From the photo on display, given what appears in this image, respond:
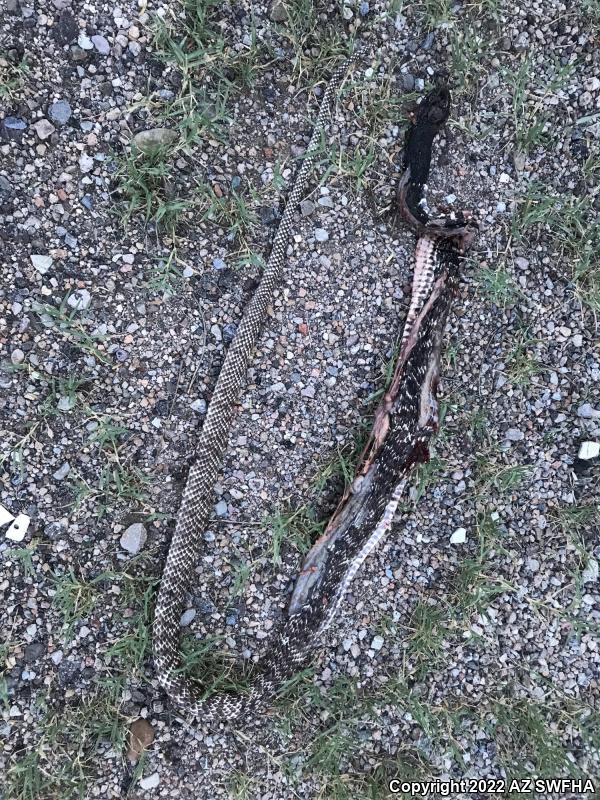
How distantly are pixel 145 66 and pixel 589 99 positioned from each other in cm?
309

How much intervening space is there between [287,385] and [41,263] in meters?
1.76

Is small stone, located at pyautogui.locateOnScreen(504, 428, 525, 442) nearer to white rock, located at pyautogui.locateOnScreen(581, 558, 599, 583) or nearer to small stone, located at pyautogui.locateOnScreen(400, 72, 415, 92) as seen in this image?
white rock, located at pyautogui.locateOnScreen(581, 558, 599, 583)

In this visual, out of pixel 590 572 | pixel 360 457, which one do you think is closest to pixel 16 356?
pixel 360 457

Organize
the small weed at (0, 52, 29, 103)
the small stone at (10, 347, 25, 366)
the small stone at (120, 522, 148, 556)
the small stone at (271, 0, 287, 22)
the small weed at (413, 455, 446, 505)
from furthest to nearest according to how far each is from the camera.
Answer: the small weed at (413, 455, 446, 505), the small stone at (271, 0, 287, 22), the small stone at (120, 522, 148, 556), the small stone at (10, 347, 25, 366), the small weed at (0, 52, 29, 103)

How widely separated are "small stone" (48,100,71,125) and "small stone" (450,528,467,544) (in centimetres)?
372

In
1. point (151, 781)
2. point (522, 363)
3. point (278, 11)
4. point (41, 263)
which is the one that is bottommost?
point (151, 781)

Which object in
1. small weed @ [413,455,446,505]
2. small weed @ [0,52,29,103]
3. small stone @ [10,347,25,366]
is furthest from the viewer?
small weed @ [413,455,446,505]

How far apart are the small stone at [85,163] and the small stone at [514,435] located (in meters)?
3.31

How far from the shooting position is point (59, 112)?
3701 mm

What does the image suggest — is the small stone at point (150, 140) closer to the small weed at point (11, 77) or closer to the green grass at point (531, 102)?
the small weed at point (11, 77)

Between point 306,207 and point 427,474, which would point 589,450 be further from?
point 306,207

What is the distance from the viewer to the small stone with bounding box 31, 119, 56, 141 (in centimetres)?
368

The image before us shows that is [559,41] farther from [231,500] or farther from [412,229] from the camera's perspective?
[231,500]

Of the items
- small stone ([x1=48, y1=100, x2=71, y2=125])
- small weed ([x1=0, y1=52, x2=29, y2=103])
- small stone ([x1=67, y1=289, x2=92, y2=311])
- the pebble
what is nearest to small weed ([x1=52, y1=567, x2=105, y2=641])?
the pebble
